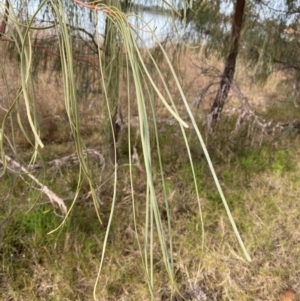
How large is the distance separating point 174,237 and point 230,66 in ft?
3.18

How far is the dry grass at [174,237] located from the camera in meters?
1.16

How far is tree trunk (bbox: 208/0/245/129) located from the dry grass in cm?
19

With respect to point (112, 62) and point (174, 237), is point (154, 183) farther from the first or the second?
point (112, 62)

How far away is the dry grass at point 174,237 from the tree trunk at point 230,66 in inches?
7.4

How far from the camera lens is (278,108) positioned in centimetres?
286

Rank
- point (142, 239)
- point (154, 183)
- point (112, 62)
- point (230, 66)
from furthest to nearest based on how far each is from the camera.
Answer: point (230, 66), point (154, 183), point (142, 239), point (112, 62)

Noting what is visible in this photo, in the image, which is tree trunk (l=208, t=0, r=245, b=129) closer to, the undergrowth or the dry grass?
the dry grass

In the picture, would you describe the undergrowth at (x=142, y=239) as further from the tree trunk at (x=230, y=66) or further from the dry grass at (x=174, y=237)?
the tree trunk at (x=230, y=66)

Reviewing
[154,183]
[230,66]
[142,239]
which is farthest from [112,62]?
[230,66]

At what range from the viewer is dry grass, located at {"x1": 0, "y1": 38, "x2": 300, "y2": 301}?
116 cm

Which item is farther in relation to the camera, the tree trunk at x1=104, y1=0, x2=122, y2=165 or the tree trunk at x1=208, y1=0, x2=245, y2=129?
the tree trunk at x1=208, y1=0, x2=245, y2=129

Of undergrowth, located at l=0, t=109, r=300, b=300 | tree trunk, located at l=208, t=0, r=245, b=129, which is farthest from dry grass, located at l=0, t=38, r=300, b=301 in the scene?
tree trunk, located at l=208, t=0, r=245, b=129

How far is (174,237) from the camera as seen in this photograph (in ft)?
4.47

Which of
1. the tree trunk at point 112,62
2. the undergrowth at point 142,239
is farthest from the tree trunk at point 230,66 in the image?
the tree trunk at point 112,62
